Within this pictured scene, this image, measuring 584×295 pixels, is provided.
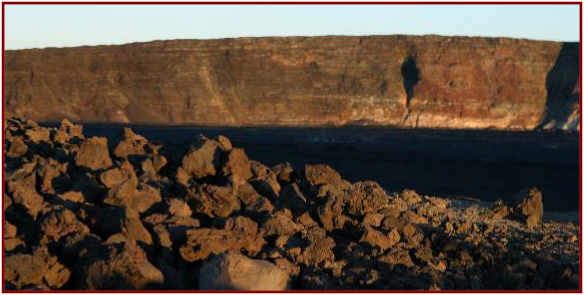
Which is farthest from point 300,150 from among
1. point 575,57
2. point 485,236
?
point 575,57

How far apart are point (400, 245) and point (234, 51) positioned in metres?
63.4

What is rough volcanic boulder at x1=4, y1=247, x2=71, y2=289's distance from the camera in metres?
8.25

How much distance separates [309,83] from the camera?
6975 cm

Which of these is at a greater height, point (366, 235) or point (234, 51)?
point (234, 51)

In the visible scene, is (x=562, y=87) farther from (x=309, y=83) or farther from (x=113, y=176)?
(x=113, y=176)

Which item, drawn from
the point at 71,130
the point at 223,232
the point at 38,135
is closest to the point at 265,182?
the point at 223,232

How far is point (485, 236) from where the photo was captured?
11289 mm

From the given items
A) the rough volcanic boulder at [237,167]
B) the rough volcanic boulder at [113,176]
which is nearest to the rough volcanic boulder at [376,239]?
the rough volcanic boulder at [237,167]

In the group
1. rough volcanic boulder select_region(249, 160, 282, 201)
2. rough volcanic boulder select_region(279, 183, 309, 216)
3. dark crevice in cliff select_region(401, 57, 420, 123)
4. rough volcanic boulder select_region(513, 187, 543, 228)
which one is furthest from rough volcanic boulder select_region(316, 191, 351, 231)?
dark crevice in cliff select_region(401, 57, 420, 123)

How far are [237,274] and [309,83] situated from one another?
61.6 metres

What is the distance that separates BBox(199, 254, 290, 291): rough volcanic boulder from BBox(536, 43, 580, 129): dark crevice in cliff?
6278cm

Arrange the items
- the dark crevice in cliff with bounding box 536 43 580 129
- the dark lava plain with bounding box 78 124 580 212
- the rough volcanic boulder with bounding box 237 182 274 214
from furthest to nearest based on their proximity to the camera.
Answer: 1. the dark crevice in cliff with bounding box 536 43 580 129
2. the dark lava plain with bounding box 78 124 580 212
3. the rough volcanic boulder with bounding box 237 182 274 214

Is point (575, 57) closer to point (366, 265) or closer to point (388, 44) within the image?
point (388, 44)

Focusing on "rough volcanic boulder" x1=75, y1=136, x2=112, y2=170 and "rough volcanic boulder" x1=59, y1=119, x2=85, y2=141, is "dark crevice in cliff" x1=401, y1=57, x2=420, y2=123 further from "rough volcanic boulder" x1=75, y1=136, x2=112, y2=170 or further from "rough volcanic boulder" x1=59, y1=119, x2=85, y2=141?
"rough volcanic boulder" x1=75, y1=136, x2=112, y2=170
